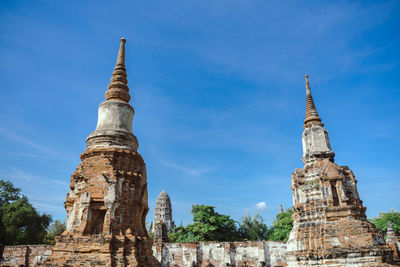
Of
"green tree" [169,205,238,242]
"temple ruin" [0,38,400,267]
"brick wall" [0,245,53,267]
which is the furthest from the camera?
"green tree" [169,205,238,242]

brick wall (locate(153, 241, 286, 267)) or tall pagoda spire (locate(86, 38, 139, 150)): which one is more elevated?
tall pagoda spire (locate(86, 38, 139, 150))

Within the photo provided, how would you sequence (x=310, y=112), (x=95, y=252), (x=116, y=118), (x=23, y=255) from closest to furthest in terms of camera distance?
(x=95, y=252)
(x=116, y=118)
(x=310, y=112)
(x=23, y=255)

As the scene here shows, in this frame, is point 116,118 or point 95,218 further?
point 116,118

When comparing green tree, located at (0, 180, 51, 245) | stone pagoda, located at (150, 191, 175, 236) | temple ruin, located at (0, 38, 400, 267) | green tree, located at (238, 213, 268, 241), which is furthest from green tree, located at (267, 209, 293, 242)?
green tree, located at (0, 180, 51, 245)

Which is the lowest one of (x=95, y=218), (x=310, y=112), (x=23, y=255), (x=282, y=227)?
(x=23, y=255)

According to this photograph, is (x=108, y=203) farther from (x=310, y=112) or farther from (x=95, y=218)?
(x=310, y=112)

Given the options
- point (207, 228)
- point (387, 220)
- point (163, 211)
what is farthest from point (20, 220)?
point (387, 220)

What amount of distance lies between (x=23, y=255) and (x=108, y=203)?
66.8ft

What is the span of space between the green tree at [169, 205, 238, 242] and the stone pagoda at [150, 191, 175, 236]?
15.3 metres

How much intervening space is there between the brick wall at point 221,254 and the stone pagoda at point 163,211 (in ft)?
91.8

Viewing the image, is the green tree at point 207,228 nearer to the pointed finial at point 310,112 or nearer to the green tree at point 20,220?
the green tree at point 20,220

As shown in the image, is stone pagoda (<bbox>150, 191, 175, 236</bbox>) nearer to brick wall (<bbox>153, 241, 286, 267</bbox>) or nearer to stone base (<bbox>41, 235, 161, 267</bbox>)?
brick wall (<bbox>153, 241, 286, 267</bbox>)

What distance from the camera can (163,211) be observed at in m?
54.2

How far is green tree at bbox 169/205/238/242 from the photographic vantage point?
35.6m
